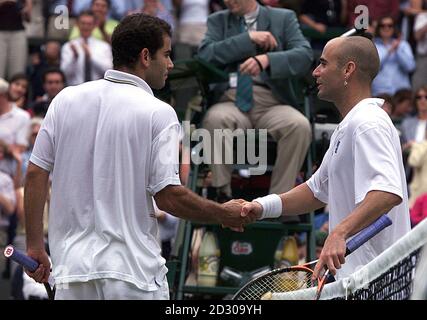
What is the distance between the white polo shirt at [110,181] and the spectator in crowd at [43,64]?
8.61m

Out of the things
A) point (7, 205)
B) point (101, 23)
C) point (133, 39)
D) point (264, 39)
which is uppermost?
point (133, 39)

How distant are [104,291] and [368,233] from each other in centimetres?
123

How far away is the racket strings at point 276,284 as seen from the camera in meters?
6.56

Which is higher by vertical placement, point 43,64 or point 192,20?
point 192,20

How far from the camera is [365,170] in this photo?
19.8 feet

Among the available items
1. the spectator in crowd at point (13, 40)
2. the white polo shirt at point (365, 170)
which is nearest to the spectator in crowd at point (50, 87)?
the spectator in crowd at point (13, 40)

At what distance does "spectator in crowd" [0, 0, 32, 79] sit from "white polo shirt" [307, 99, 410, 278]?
8847 mm

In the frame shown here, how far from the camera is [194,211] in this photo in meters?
6.29

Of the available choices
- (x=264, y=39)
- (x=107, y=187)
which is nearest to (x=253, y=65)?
(x=264, y=39)

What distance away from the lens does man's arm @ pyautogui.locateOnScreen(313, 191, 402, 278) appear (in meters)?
5.74

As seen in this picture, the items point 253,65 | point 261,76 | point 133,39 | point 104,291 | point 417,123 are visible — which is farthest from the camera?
point 417,123

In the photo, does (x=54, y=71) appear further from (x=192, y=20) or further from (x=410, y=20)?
(x=410, y=20)

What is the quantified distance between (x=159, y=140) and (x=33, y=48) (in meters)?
10.4

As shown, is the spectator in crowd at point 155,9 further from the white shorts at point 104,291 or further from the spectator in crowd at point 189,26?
the white shorts at point 104,291
